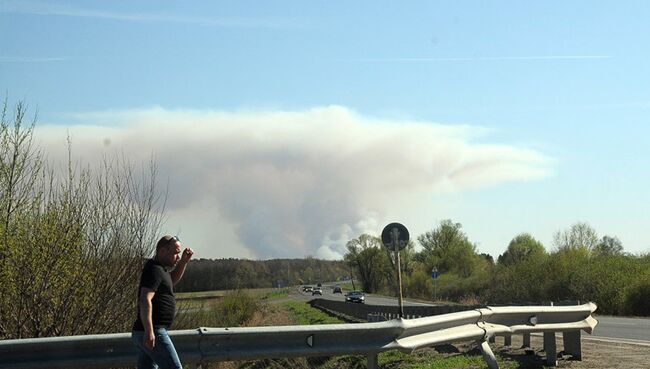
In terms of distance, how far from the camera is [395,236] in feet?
59.3

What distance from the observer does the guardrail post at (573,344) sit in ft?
46.0

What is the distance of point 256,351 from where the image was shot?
30.9ft

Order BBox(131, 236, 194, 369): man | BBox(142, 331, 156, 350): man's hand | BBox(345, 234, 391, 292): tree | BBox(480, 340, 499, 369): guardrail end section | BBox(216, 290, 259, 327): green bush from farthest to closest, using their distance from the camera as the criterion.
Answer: BBox(345, 234, 391, 292): tree
BBox(216, 290, 259, 327): green bush
BBox(480, 340, 499, 369): guardrail end section
BBox(131, 236, 194, 369): man
BBox(142, 331, 156, 350): man's hand

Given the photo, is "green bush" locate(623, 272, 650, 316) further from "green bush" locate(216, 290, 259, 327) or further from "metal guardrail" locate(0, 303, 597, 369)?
"metal guardrail" locate(0, 303, 597, 369)

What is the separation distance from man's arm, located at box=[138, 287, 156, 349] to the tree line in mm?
19229

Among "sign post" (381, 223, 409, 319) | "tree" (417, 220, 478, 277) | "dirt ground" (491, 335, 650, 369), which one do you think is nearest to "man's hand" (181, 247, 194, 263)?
"dirt ground" (491, 335, 650, 369)

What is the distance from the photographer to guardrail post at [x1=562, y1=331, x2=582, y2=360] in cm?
1402

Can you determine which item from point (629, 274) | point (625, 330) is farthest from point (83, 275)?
point (629, 274)

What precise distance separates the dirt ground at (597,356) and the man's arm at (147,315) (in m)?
6.78

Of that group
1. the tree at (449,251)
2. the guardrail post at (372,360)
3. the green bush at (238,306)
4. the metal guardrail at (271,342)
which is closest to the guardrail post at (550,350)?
the metal guardrail at (271,342)

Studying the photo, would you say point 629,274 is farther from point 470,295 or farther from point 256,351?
point 256,351

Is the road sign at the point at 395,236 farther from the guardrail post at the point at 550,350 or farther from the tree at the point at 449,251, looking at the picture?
the tree at the point at 449,251

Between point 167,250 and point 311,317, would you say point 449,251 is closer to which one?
point 311,317

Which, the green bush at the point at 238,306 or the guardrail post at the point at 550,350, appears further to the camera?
the green bush at the point at 238,306
